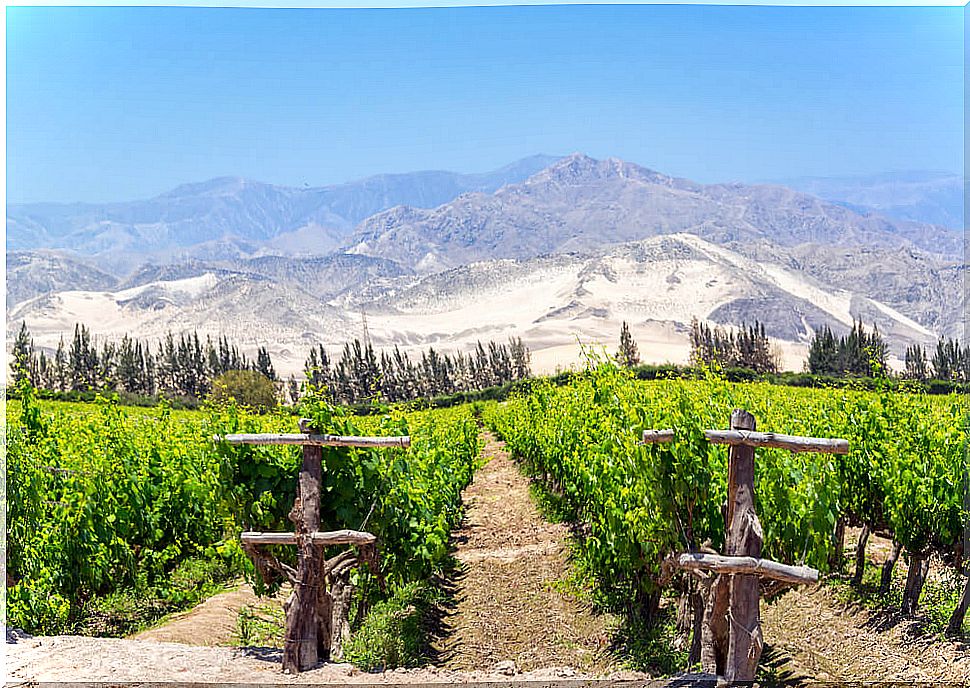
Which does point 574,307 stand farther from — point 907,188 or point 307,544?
point 307,544

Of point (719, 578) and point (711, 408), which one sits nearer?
point (719, 578)

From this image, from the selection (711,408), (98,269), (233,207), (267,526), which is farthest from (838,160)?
(98,269)

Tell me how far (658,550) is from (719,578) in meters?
0.42

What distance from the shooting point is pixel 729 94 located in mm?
8734

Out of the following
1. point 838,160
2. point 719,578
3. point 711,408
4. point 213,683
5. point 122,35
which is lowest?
point 213,683

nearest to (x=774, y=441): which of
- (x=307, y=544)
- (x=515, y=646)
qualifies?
(x=307, y=544)

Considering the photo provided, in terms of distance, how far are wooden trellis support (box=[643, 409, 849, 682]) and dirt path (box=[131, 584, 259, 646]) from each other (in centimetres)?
252

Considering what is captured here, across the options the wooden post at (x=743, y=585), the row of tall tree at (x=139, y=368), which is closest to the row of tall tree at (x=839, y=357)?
the row of tall tree at (x=139, y=368)

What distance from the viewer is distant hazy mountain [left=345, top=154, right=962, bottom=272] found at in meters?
42.9

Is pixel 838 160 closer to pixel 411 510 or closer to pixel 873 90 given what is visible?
pixel 873 90

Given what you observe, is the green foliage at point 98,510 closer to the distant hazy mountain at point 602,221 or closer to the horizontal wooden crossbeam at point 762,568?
the horizontal wooden crossbeam at point 762,568

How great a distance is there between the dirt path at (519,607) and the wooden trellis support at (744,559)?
1.06 metres

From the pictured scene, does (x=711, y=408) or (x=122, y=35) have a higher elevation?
(x=122, y=35)

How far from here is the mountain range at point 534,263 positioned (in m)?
37.9
